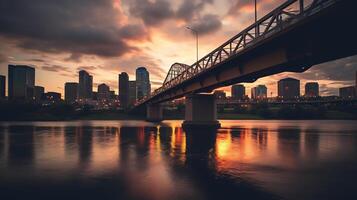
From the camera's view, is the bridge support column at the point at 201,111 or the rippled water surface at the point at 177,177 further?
the bridge support column at the point at 201,111

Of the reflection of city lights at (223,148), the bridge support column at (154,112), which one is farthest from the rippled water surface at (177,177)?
the bridge support column at (154,112)

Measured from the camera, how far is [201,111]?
6012cm

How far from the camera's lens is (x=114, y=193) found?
1175 cm

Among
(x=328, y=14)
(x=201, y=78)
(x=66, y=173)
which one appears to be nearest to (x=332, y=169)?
(x=328, y=14)

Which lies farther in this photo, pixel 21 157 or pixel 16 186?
pixel 21 157

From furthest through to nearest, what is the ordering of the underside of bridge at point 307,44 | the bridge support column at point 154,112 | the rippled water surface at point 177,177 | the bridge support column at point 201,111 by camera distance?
the bridge support column at point 154,112 → the bridge support column at point 201,111 → the underside of bridge at point 307,44 → the rippled water surface at point 177,177

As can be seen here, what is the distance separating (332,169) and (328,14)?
10149 mm

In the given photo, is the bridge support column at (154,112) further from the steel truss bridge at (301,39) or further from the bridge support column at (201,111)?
the steel truss bridge at (301,39)

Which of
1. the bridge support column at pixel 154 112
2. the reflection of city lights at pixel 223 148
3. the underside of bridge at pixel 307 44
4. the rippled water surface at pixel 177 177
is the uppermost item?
the underside of bridge at pixel 307 44

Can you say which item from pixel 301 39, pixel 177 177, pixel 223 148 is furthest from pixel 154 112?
pixel 177 177

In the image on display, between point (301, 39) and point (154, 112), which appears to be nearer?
point (301, 39)

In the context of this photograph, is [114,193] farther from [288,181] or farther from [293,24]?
[293,24]

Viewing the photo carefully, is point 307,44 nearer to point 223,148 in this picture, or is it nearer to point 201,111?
point 223,148

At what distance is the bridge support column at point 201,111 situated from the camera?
59469 mm
